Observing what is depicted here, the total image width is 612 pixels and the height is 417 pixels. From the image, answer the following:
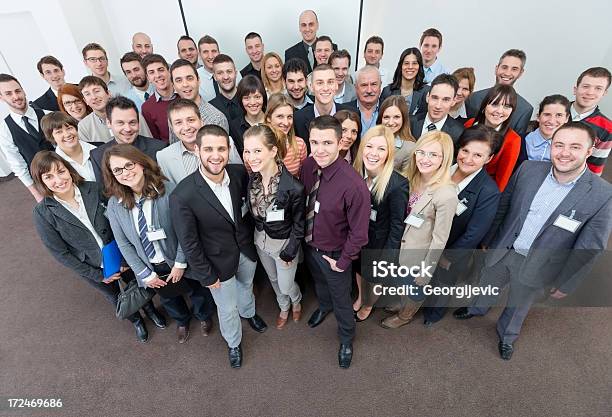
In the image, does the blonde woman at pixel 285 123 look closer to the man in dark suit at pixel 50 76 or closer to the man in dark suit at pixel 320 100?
the man in dark suit at pixel 320 100

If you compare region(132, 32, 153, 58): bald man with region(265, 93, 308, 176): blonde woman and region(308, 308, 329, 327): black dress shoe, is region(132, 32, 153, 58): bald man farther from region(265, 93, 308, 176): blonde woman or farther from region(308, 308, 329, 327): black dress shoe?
region(308, 308, 329, 327): black dress shoe

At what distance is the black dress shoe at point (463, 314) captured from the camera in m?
2.77

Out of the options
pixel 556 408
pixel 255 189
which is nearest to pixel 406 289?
pixel 556 408

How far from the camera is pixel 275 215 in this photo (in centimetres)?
203

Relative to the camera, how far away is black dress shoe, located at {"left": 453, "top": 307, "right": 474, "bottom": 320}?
277cm

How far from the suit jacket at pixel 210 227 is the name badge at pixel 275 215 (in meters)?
0.22

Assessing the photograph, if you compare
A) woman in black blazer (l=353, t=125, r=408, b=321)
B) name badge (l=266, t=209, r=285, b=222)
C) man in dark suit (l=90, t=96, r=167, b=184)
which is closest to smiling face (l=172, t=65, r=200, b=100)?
man in dark suit (l=90, t=96, r=167, b=184)

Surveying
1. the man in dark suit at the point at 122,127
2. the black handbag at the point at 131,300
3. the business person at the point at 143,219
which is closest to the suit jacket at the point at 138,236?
the business person at the point at 143,219

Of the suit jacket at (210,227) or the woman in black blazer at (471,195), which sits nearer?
the suit jacket at (210,227)

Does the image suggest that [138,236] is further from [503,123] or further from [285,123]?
[503,123]

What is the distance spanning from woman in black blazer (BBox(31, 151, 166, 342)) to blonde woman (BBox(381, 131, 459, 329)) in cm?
216

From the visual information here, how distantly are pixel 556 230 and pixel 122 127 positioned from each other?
3.03 metres

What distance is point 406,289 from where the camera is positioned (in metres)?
2.54

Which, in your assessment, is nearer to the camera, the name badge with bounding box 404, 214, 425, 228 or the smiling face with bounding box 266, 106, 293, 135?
the name badge with bounding box 404, 214, 425, 228
